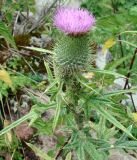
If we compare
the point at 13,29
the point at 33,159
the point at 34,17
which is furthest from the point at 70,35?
the point at 34,17

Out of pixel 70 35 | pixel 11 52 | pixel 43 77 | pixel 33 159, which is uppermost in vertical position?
pixel 70 35

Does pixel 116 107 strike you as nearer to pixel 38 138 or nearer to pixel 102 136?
pixel 102 136

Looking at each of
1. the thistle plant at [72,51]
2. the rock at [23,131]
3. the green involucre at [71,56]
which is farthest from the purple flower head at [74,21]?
the rock at [23,131]

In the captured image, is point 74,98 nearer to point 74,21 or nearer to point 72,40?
point 72,40

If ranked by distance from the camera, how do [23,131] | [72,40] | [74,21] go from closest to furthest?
[74,21]
[72,40]
[23,131]

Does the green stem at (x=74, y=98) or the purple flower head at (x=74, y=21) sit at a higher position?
the purple flower head at (x=74, y=21)

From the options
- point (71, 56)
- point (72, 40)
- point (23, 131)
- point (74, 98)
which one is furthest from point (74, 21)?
point (23, 131)

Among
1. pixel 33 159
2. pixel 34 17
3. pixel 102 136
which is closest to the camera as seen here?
pixel 102 136

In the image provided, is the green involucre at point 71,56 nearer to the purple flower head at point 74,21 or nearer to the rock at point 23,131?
the purple flower head at point 74,21

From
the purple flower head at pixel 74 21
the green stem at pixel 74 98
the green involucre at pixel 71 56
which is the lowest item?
the green stem at pixel 74 98
